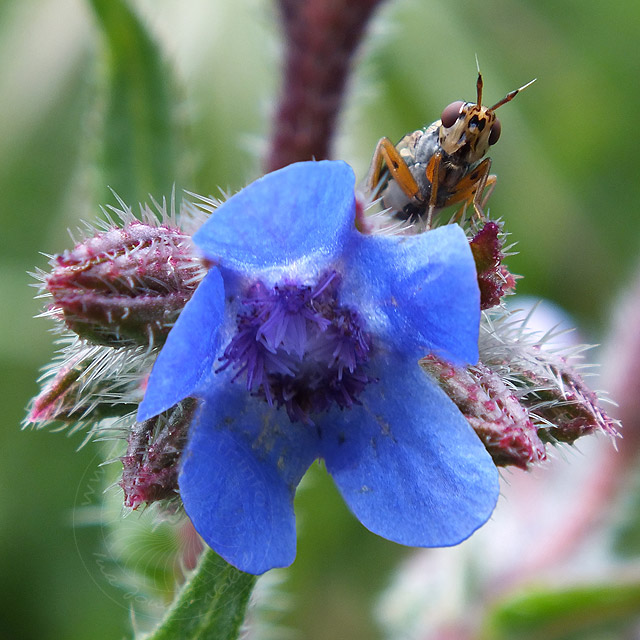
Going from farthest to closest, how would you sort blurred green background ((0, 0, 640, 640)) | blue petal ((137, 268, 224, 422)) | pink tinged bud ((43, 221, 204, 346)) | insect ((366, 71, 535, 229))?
blurred green background ((0, 0, 640, 640)) < insect ((366, 71, 535, 229)) < pink tinged bud ((43, 221, 204, 346)) < blue petal ((137, 268, 224, 422))

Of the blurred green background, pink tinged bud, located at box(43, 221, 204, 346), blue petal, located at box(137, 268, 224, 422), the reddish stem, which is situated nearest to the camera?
blue petal, located at box(137, 268, 224, 422)

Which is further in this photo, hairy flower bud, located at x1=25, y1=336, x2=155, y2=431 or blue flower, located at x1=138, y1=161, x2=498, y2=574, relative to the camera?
hairy flower bud, located at x1=25, y1=336, x2=155, y2=431

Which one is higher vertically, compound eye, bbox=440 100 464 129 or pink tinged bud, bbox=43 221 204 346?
pink tinged bud, bbox=43 221 204 346

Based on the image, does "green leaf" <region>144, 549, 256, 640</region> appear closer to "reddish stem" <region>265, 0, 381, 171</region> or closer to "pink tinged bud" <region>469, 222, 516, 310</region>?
"pink tinged bud" <region>469, 222, 516, 310</region>

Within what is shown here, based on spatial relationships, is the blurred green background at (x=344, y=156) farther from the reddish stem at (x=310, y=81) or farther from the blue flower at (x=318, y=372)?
the blue flower at (x=318, y=372)

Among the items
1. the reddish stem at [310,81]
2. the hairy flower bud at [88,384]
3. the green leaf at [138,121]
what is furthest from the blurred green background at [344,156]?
the hairy flower bud at [88,384]

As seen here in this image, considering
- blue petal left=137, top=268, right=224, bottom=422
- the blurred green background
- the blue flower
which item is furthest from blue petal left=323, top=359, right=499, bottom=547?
the blurred green background

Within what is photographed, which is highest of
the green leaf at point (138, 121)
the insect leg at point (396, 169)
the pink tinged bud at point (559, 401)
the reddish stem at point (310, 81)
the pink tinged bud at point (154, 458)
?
the green leaf at point (138, 121)
